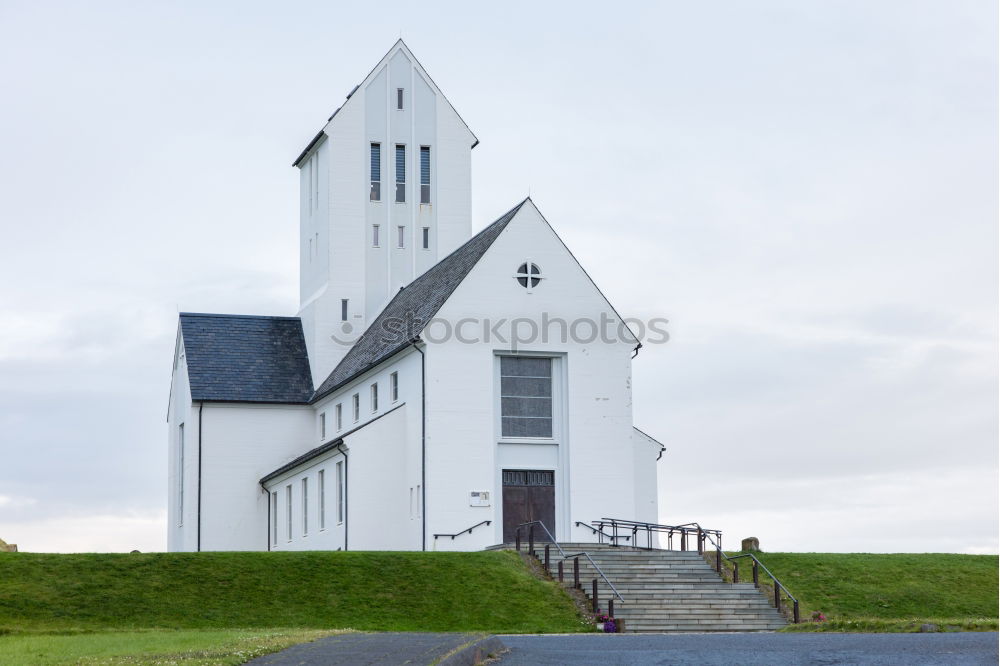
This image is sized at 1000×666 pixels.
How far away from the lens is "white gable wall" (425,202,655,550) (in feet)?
144

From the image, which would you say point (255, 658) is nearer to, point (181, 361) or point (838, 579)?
point (838, 579)

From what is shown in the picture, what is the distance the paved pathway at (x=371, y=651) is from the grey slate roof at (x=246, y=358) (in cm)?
3361

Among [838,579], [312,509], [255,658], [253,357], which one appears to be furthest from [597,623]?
[253,357]

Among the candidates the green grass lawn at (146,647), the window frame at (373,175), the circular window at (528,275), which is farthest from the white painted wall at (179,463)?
the green grass lawn at (146,647)

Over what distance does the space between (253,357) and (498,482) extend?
17.9m

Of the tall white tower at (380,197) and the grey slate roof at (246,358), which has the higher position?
the tall white tower at (380,197)

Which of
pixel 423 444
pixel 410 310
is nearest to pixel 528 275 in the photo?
pixel 423 444

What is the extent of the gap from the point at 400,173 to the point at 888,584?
28.8m

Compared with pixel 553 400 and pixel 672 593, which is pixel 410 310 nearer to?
pixel 553 400

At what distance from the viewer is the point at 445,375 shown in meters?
44.4

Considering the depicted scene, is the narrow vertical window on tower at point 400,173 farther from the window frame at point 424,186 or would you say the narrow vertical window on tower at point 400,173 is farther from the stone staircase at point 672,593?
the stone staircase at point 672,593

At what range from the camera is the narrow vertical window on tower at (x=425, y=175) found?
60.3 metres

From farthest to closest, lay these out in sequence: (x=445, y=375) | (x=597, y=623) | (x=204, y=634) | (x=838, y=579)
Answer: (x=445, y=375) < (x=838, y=579) < (x=597, y=623) < (x=204, y=634)

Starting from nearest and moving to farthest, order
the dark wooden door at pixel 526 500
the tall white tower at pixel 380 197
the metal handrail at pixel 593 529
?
the metal handrail at pixel 593 529 < the dark wooden door at pixel 526 500 < the tall white tower at pixel 380 197
